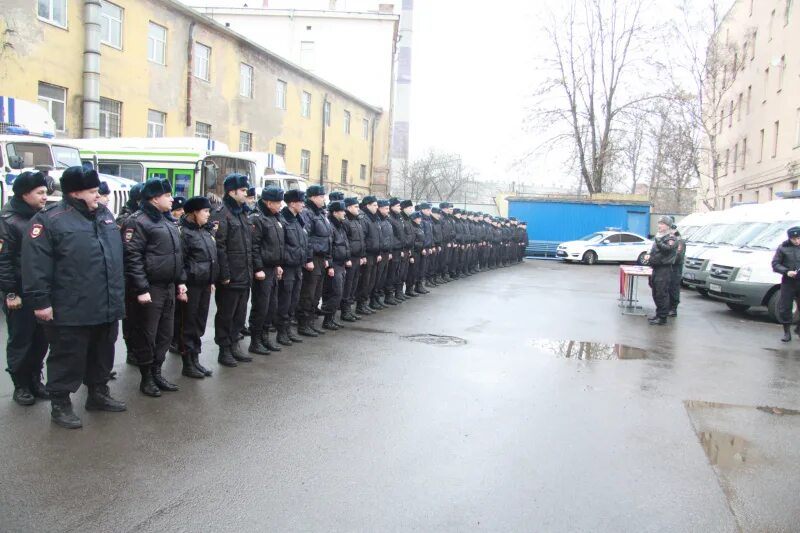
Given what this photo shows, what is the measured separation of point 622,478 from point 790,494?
1.09 m

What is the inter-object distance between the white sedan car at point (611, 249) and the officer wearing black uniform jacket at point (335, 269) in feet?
66.0

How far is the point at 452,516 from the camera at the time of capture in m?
3.79

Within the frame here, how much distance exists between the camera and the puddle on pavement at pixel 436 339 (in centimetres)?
895

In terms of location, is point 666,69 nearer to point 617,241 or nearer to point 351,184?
point 617,241

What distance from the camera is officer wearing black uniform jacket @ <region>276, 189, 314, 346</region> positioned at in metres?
7.94

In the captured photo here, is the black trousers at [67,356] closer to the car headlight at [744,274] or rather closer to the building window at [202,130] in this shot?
the car headlight at [744,274]

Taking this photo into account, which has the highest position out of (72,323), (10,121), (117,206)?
(10,121)

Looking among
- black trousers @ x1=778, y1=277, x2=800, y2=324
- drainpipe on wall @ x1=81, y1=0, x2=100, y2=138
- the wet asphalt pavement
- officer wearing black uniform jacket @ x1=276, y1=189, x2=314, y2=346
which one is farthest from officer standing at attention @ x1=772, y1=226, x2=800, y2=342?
drainpipe on wall @ x1=81, y1=0, x2=100, y2=138

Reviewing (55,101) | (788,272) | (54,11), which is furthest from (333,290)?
(54,11)

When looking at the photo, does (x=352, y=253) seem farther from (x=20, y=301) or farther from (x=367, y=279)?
(x=20, y=301)

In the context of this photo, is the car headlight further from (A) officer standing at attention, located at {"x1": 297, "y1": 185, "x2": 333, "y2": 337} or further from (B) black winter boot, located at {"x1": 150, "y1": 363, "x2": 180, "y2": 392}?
(B) black winter boot, located at {"x1": 150, "y1": 363, "x2": 180, "y2": 392}

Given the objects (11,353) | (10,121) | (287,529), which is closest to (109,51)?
(10,121)

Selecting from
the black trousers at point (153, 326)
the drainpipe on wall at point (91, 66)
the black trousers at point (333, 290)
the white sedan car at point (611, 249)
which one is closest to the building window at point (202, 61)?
the drainpipe on wall at point (91, 66)

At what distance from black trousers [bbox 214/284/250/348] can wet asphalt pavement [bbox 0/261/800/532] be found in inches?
13.6
